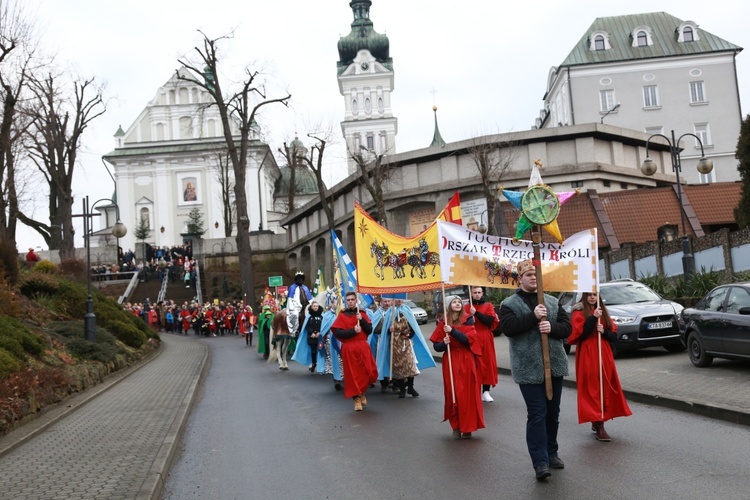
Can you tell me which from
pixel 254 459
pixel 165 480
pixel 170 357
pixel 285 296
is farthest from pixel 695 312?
pixel 170 357

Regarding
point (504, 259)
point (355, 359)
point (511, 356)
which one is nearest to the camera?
point (511, 356)

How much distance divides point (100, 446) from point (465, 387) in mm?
4363

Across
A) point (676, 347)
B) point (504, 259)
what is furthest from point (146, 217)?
point (504, 259)

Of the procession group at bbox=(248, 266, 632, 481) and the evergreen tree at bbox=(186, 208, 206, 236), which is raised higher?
the evergreen tree at bbox=(186, 208, 206, 236)

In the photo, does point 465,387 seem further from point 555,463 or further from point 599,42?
point 599,42

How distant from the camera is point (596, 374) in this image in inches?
363

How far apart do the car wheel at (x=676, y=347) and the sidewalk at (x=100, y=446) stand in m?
9.83

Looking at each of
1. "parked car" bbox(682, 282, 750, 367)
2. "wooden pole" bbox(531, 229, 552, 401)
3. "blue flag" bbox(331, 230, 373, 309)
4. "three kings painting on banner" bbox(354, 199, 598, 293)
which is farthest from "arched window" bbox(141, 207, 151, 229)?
"wooden pole" bbox(531, 229, 552, 401)

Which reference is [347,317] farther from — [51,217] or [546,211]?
[51,217]

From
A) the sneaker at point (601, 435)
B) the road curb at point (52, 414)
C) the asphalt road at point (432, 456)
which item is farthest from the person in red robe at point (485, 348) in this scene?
the road curb at point (52, 414)

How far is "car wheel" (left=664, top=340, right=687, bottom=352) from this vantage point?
18263 mm

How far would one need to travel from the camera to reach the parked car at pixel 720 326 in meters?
13.6

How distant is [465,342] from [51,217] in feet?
157

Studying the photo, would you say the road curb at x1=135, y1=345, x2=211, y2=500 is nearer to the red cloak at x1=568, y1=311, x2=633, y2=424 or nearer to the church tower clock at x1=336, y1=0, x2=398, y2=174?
the red cloak at x1=568, y1=311, x2=633, y2=424
